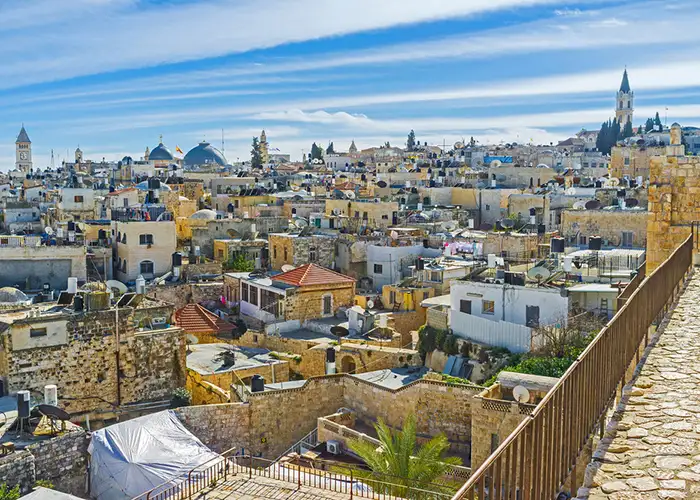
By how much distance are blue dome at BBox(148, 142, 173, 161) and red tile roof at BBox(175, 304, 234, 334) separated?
67.4 meters

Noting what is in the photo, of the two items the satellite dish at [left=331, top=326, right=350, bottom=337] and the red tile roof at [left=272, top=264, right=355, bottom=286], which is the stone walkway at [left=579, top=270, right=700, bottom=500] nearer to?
the satellite dish at [left=331, top=326, right=350, bottom=337]

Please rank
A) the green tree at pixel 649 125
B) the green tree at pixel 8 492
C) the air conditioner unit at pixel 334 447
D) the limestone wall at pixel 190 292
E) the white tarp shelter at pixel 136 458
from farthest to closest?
the green tree at pixel 649 125 → the limestone wall at pixel 190 292 → the air conditioner unit at pixel 334 447 → the white tarp shelter at pixel 136 458 → the green tree at pixel 8 492

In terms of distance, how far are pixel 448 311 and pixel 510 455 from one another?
18.0 meters

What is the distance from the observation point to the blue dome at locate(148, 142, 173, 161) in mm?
92500

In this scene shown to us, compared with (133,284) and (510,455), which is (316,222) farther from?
(510,455)

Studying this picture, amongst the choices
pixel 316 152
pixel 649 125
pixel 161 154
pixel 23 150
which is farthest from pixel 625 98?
pixel 23 150

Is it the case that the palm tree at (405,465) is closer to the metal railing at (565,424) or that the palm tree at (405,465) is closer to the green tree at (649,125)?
the metal railing at (565,424)

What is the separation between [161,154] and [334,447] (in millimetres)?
79602

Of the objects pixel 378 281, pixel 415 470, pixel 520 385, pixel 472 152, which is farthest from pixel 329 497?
pixel 472 152

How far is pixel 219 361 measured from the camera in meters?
22.2

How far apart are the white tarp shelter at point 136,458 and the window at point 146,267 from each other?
18.9 metres

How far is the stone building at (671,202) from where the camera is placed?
13.4m

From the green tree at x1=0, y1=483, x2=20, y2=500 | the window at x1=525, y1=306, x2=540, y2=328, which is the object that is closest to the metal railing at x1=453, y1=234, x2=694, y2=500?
the green tree at x1=0, y1=483, x2=20, y2=500

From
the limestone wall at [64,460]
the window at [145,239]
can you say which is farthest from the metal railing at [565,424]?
the window at [145,239]
